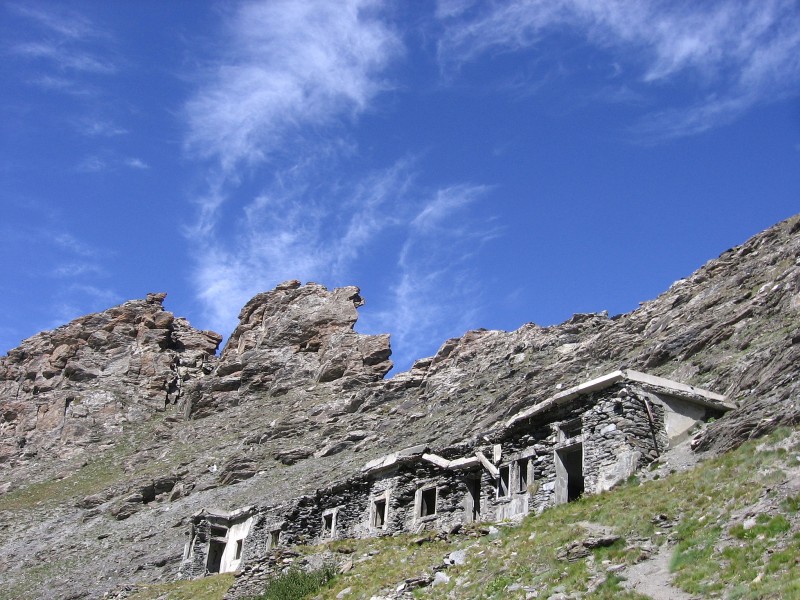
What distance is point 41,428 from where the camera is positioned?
108250 millimetres

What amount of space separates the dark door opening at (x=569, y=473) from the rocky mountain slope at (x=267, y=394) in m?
4.55

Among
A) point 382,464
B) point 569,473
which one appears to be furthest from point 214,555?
point 569,473

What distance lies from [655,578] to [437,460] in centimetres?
1585

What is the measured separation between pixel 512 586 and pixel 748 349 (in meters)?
21.8

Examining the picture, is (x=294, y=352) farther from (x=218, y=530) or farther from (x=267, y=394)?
(x=218, y=530)

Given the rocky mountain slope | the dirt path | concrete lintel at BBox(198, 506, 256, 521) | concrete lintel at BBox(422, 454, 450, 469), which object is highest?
the rocky mountain slope

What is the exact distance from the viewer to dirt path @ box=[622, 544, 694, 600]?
56.4 feet

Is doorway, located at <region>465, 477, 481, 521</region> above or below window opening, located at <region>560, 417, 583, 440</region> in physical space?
below

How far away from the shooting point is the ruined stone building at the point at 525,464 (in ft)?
91.6

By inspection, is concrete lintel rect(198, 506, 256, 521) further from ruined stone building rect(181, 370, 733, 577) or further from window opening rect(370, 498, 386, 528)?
window opening rect(370, 498, 386, 528)

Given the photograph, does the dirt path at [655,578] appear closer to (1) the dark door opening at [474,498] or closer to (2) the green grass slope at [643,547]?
(2) the green grass slope at [643,547]

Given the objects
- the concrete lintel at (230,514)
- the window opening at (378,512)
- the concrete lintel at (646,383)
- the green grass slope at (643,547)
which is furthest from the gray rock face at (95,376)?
the green grass slope at (643,547)

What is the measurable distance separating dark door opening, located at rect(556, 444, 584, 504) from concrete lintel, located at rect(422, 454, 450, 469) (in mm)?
5007

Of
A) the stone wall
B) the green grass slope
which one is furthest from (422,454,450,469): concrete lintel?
the green grass slope
